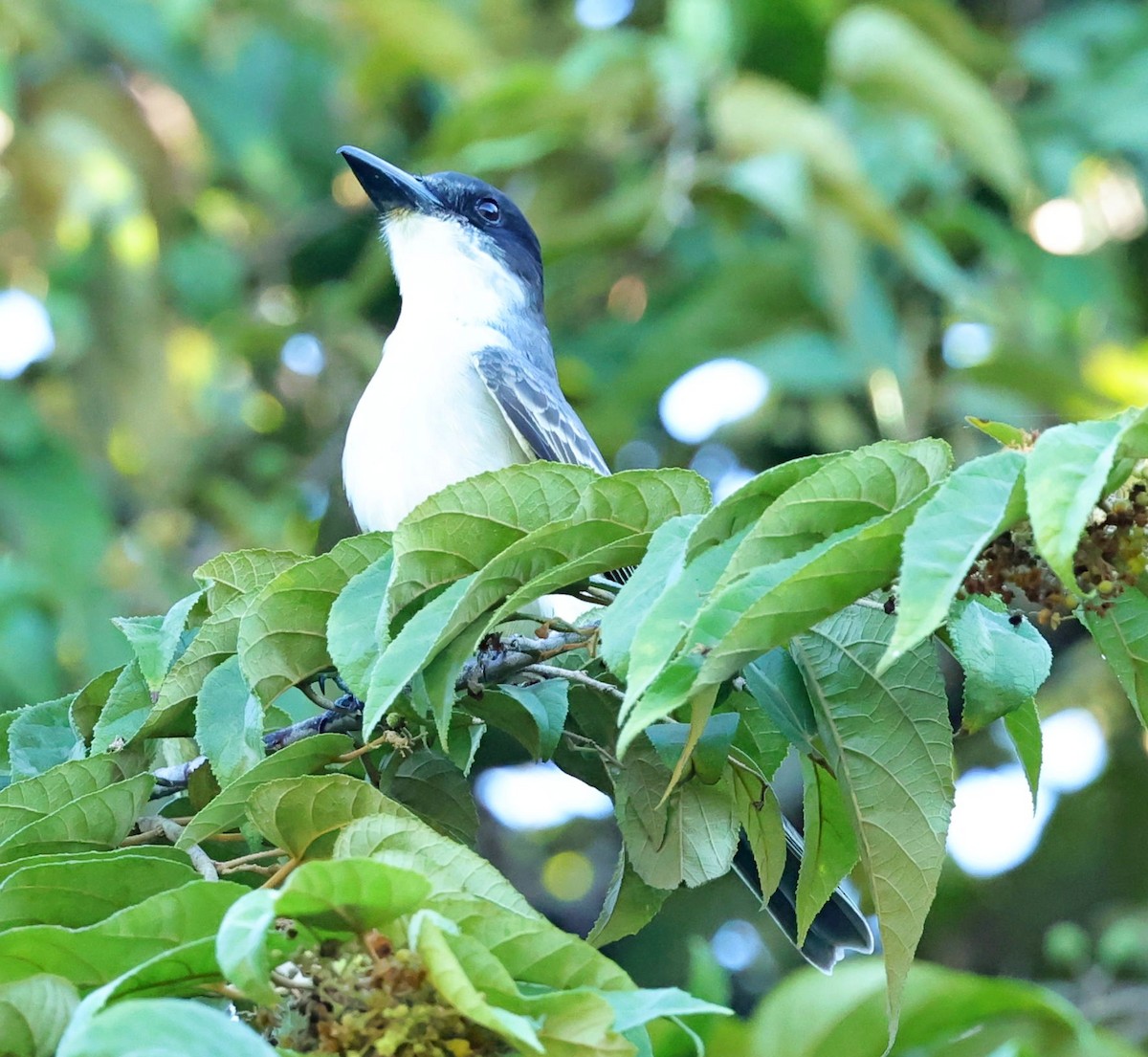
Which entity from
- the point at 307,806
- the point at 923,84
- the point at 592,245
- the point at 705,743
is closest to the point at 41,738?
the point at 307,806

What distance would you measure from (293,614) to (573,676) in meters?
0.36

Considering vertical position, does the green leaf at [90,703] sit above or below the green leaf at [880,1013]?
above

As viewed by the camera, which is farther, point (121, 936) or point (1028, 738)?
point (1028, 738)

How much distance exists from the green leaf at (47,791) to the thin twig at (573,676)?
593 mm

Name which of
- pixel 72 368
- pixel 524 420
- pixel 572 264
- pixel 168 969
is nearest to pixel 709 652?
pixel 168 969

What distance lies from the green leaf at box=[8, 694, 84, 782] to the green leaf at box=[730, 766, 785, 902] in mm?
985

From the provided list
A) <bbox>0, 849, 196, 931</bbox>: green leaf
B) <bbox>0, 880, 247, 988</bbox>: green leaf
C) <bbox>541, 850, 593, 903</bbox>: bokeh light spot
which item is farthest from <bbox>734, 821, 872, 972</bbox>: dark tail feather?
<bbox>541, 850, 593, 903</bbox>: bokeh light spot

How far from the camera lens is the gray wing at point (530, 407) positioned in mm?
3951

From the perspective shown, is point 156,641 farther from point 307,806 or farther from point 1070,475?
point 1070,475

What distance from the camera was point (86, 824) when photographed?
199 centimetres

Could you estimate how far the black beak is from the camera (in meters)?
4.65

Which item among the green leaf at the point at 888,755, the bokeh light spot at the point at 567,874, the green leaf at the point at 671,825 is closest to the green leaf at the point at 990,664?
the green leaf at the point at 888,755

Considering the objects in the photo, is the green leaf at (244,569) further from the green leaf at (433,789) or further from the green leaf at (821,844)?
the green leaf at (821,844)

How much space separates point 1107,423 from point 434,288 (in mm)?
3144
